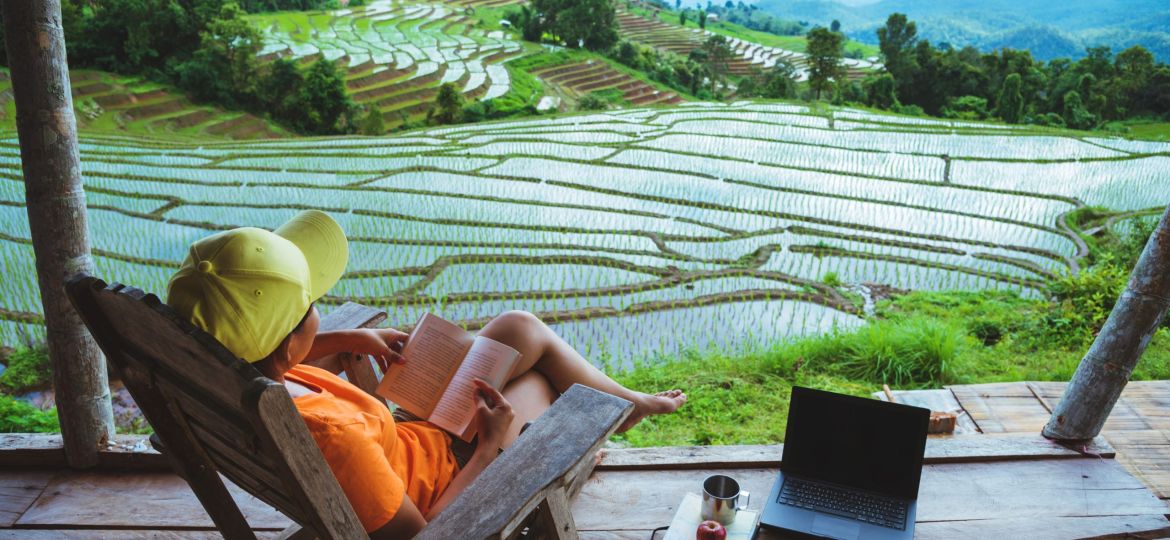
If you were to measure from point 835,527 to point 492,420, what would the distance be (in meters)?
0.71

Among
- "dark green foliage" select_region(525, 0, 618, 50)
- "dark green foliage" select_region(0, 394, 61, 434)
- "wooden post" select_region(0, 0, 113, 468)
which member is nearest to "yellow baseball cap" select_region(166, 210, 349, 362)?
"wooden post" select_region(0, 0, 113, 468)

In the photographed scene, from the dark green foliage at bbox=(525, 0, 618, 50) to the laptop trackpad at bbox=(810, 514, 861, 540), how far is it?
18974 mm

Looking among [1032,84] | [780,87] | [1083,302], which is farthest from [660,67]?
[1083,302]

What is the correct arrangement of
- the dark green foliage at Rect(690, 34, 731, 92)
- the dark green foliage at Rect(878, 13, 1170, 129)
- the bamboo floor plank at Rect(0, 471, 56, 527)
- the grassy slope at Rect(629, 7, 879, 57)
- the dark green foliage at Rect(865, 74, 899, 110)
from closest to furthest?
the bamboo floor plank at Rect(0, 471, 56, 527) → the dark green foliage at Rect(878, 13, 1170, 129) → the dark green foliage at Rect(865, 74, 899, 110) → the dark green foliage at Rect(690, 34, 731, 92) → the grassy slope at Rect(629, 7, 879, 57)

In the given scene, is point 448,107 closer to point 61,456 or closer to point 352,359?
point 61,456

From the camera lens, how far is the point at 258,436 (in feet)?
2.99

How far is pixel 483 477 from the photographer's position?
45.9 inches

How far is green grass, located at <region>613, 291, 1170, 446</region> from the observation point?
2363mm

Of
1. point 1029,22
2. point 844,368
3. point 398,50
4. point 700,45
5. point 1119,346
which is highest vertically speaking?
point 1029,22

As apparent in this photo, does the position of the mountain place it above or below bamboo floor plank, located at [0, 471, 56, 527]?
above

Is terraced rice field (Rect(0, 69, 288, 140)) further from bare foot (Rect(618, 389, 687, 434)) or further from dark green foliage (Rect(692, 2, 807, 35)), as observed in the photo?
dark green foliage (Rect(692, 2, 807, 35))

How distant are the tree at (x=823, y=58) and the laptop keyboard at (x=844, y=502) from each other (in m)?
15.5

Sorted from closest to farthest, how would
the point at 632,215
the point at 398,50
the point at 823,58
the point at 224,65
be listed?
the point at 632,215 → the point at 224,65 → the point at 823,58 → the point at 398,50

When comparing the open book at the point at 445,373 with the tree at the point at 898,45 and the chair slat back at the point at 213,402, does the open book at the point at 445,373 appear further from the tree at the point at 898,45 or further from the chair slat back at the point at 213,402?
the tree at the point at 898,45
